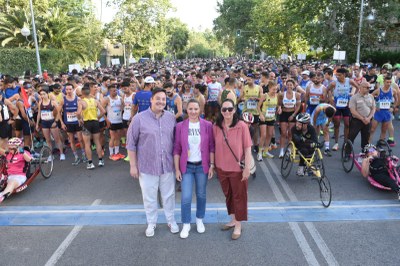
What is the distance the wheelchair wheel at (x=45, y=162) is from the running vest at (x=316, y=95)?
6533mm

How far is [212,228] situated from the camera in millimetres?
4770

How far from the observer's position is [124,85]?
7.96 meters

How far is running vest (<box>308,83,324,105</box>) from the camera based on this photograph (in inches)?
335

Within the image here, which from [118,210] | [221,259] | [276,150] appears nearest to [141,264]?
[221,259]

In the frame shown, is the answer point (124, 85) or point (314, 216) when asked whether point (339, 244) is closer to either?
point (314, 216)

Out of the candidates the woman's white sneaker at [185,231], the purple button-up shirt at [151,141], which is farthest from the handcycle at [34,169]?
the woman's white sneaker at [185,231]

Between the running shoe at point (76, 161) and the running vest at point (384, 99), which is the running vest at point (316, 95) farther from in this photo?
the running shoe at point (76, 161)

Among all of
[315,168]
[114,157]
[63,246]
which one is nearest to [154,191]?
[63,246]

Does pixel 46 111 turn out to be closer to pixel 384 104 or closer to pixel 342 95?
pixel 342 95

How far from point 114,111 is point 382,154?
19.3ft

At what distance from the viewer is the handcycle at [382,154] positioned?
575 cm

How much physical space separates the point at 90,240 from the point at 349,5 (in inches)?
1198

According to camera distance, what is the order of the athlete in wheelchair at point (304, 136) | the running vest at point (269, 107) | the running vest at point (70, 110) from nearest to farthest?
Answer: the athlete in wheelchair at point (304, 136) < the running vest at point (70, 110) < the running vest at point (269, 107)

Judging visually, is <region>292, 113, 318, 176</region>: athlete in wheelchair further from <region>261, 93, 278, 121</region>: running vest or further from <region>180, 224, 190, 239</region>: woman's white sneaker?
<region>180, 224, 190, 239</region>: woman's white sneaker
